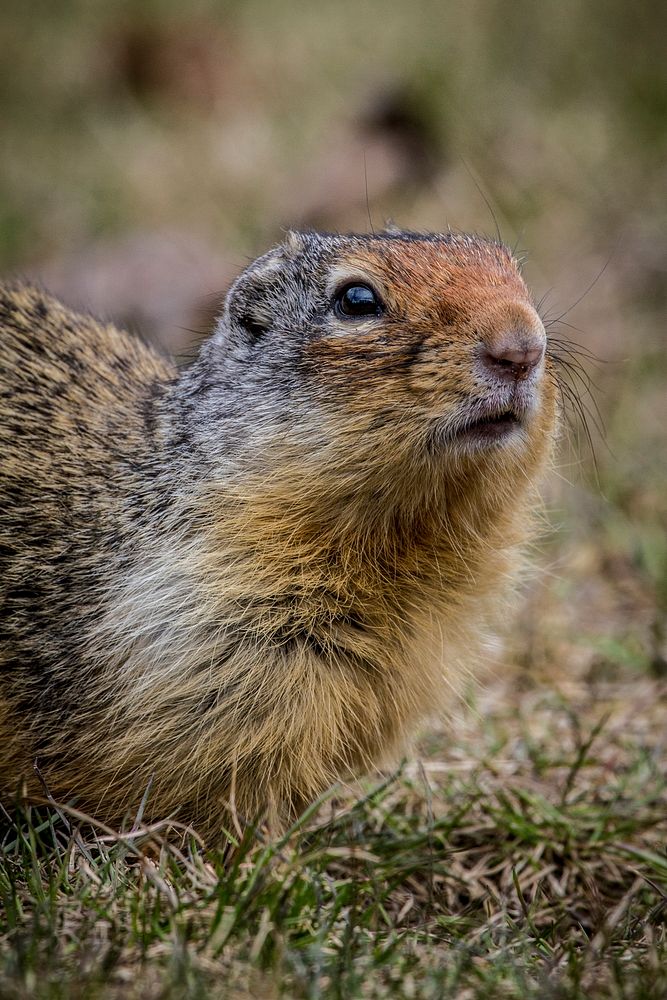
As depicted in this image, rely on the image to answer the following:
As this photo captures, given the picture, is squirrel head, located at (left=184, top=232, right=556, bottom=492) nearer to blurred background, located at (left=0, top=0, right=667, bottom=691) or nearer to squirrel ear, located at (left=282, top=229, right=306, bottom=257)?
squirrel ear, located at (left=282, top=229, right=306, bottom=257)

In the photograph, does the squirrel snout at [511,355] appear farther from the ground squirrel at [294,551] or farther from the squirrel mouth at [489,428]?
the squirrel mouth at [489,428]

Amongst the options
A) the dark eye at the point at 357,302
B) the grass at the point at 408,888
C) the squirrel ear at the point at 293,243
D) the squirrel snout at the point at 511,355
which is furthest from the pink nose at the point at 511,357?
the grass at the point at 408,888

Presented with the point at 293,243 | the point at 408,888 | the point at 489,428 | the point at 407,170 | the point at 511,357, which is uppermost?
the point at 407,170

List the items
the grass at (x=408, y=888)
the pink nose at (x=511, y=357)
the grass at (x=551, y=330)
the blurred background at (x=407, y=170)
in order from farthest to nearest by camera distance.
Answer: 1. the blurred background at (x=407, y=170)
2. the pink nose at (x=511, y=357)
3. the grass at (x=551, y=330)
4. the grass at (x=408, y=888)

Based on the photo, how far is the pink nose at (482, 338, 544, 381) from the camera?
11.8 feet

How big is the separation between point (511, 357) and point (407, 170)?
806 cm

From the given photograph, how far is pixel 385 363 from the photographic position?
12.2 feet

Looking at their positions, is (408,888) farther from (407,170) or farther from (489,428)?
(407,170)

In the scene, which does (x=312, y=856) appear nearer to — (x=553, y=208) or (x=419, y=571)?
(x=419, y=571)

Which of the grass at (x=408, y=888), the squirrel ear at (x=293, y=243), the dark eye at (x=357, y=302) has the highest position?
the squirrel ear at (x=293, y=243)

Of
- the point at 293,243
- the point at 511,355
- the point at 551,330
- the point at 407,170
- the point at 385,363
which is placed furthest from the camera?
the point at 407,170

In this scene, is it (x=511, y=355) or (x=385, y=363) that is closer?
(x=511, y=355)

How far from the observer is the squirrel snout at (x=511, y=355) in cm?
359

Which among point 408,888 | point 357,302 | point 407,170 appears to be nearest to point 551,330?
point 357,302
